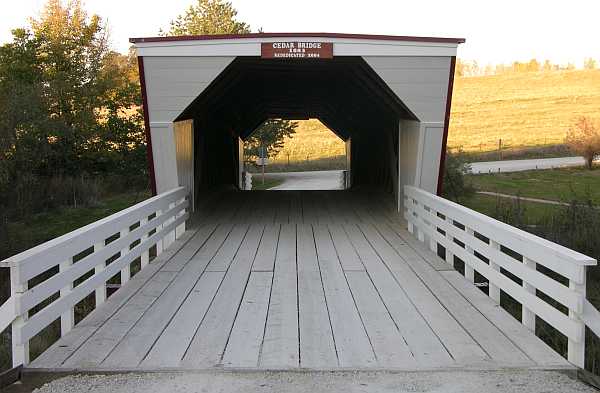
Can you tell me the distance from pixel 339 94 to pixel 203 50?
7.54 m

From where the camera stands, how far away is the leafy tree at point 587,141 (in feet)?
90.1

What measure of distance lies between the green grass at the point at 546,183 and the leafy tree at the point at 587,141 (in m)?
0.55

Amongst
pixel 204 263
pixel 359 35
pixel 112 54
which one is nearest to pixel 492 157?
pixel 112 54

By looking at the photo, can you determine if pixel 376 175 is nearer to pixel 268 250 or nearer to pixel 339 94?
pixel 339 94

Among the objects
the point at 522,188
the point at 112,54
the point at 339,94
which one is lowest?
the point at 522,188

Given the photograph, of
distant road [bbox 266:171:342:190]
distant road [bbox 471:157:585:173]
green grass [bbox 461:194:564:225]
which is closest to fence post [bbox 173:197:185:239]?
green grass [bbox 461:194:564:225]

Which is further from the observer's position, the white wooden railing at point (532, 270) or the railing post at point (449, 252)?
the railing post at point (449, 252)

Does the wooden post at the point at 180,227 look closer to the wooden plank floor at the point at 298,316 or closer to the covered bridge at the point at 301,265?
the covered bridge at the point at 301,265

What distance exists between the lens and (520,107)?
63281 mm

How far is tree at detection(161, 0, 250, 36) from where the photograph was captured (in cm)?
3288

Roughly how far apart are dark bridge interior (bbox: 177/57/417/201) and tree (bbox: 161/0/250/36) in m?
10.5

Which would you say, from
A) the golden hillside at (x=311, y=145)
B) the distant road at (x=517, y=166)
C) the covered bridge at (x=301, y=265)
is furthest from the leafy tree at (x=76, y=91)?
the golden hillside at (x=311, y=145)

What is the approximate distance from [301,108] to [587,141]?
38.8ft

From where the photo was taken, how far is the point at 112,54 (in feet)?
99.9
